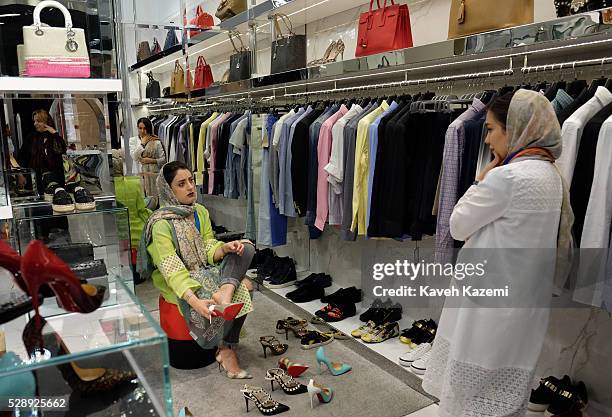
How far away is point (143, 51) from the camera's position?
601 cm

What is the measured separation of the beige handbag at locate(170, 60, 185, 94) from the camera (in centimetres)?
605

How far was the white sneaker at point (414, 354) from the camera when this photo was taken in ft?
9.45

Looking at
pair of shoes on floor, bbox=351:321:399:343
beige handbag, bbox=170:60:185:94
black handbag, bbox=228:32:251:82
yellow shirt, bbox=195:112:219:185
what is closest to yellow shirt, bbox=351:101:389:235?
pair of shoes on floor, bbox=351:321:399:343

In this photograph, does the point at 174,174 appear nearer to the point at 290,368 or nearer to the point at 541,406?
the point at 290,368

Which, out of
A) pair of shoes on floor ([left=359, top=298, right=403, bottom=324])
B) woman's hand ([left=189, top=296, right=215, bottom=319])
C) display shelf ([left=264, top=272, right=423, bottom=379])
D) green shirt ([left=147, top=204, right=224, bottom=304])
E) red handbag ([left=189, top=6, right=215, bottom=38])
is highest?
red handbag ([left=189, top=6, right=215, bottom=38])

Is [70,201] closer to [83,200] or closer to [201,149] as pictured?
[83,200]

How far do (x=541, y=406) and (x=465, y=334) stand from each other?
30.4 inches

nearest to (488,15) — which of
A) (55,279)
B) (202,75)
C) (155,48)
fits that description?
(55,279)

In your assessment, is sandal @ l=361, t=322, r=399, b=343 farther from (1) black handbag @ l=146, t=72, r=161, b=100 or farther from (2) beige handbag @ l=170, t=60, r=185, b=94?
(1) black handbag @ l=146, t=72, r=161, b=100

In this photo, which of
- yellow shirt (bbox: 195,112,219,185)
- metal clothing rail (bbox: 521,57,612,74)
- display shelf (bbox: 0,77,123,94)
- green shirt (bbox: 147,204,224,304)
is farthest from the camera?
yellow shirt (bbox: 195,112,219,185)

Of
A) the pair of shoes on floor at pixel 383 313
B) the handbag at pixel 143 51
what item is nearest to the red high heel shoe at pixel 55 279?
the pair of shoes on floor at pixel 383 313

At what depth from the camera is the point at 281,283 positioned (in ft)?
14.3

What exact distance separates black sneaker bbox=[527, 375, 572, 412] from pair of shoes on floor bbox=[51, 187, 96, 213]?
85.4 inches

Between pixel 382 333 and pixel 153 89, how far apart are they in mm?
5215
